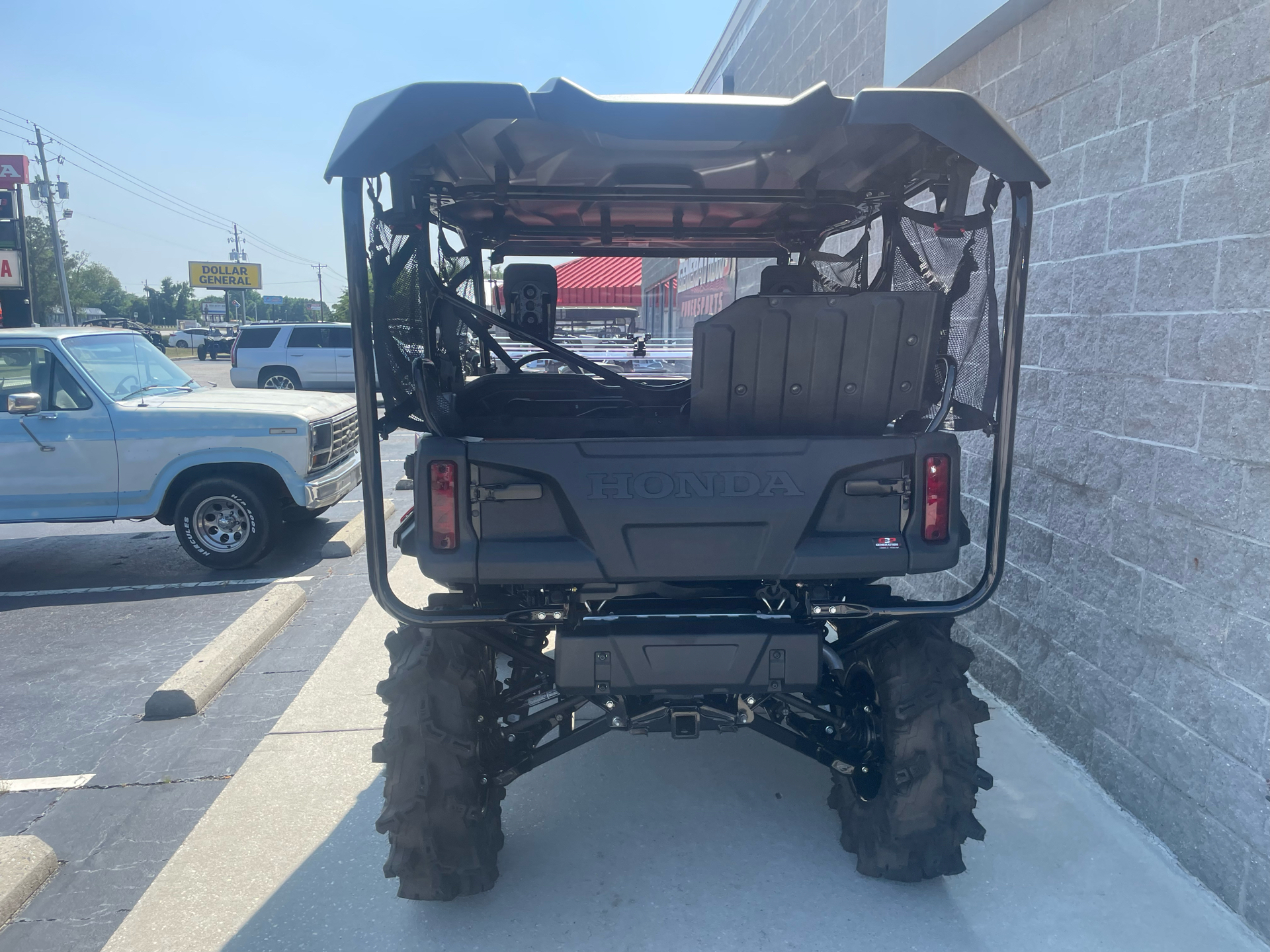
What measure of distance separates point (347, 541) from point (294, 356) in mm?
14779

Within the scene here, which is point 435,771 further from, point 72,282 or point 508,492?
point 72,282

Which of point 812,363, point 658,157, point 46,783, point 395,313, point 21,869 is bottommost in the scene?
point 46,783

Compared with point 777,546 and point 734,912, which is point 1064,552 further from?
point 734,912

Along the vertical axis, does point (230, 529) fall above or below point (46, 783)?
above

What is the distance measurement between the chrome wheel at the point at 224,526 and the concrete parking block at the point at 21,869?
13.1ft

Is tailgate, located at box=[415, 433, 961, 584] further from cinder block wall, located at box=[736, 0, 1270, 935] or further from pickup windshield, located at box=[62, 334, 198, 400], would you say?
pickup windshield, located at box=[62, 334, 198, 400]

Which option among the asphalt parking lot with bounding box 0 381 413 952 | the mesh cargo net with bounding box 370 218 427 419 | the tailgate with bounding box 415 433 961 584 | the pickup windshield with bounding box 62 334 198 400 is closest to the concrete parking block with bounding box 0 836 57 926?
the asphalt parking lot with bounding box 0 381 413 952

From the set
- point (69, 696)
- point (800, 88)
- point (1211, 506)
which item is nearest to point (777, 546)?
point (1211, 506)

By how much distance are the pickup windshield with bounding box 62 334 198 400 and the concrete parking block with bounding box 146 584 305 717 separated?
2382 millimetres

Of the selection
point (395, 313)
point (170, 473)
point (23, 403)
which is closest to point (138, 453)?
point (170, 473)

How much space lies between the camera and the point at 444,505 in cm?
252

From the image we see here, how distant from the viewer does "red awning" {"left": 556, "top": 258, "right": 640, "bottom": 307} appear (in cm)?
688

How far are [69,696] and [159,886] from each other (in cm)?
234

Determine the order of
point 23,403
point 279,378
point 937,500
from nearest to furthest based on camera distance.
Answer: point 937,500 < point 23,403 < point 279,378
